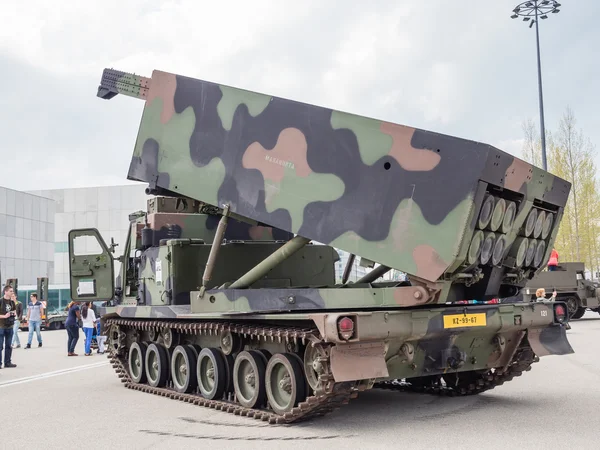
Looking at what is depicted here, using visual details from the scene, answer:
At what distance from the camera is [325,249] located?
11.4 metres

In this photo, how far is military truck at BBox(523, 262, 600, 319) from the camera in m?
27.1

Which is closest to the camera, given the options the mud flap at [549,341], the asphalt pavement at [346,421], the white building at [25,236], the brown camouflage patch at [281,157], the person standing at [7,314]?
the asphalt pavement at [346,421]

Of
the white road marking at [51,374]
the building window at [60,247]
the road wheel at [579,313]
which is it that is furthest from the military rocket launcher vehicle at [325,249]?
the building window at [60,247]

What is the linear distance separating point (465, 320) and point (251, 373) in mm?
2746

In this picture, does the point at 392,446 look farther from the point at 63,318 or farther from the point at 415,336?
the point at 63,318

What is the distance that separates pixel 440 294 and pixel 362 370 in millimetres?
1105

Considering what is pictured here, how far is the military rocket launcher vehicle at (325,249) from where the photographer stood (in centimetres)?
776

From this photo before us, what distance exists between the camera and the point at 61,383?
1338 centimetres

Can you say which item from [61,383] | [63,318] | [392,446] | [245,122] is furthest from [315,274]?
[63,318]

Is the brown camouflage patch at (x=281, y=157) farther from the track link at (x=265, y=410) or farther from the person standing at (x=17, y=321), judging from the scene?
the person standing at (x=17, y=321)

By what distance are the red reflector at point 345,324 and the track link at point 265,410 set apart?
0.39 metres

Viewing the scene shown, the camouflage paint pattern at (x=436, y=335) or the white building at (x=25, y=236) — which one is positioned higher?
the white building at (x=25, y=236)

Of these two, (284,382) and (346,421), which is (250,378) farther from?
(346,421)

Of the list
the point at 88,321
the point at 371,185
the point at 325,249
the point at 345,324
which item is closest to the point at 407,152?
the point at 371,185
